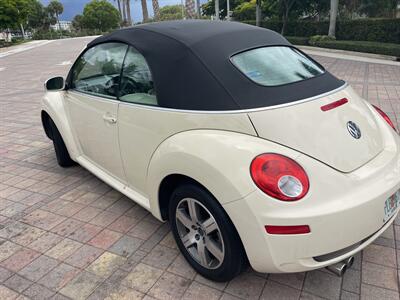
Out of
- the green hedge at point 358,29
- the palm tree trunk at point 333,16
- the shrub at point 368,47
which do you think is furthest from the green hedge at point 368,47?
the green hedge at point 358,29

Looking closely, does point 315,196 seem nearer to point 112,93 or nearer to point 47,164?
point 112,93

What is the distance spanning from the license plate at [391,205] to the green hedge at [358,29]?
19135 millimetres

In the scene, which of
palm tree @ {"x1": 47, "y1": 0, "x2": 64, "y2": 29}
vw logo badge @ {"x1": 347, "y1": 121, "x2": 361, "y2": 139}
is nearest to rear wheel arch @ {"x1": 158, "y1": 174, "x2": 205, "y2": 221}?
vw logo badge @ {"x1": 347, "y1": 121, "x2": 361, "y2": 139}

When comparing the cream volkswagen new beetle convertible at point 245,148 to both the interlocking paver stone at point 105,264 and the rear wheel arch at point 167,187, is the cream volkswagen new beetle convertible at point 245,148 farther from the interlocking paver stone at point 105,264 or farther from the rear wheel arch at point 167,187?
the interlocking paver stone at point 105,264

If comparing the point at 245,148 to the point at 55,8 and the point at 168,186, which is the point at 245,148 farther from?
the point at 55,8

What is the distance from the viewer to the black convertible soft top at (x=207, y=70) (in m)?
2.21

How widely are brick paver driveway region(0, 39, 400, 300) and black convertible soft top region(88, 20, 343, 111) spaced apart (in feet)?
3.83

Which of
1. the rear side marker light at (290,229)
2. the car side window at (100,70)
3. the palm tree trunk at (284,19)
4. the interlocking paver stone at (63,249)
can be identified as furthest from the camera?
the palm tree trunk at (284,19)

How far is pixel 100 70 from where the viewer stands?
339 centimetres

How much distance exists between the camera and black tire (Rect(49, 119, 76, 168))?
418 centimetres

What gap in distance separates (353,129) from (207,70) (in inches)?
39.3

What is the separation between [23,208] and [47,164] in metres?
1.18

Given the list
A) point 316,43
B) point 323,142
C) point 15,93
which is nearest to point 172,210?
point 323,142

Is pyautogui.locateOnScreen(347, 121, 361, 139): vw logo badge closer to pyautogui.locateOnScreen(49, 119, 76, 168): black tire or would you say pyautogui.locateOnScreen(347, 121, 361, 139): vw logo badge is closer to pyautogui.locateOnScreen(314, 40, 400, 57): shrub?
pyautogui.locateOnScreen(49, 119, 76, 168): black tire
